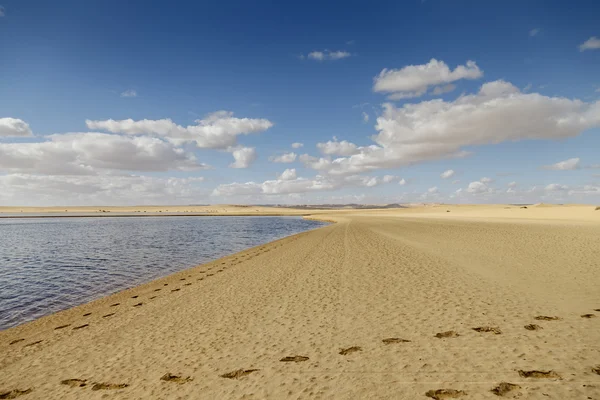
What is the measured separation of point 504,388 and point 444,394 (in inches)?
48.3

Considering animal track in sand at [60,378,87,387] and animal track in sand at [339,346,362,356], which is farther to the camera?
animal track in sand at [339,346,362,356]

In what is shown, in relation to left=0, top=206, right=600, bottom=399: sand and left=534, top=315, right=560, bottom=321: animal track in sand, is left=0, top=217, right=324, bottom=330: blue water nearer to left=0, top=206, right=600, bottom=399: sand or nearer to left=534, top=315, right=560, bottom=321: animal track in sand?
left=0, top=206, right=600, bottom=399: sand

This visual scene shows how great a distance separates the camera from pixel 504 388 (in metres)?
6.35

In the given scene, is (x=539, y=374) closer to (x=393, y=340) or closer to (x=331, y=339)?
(x=393, y=340)

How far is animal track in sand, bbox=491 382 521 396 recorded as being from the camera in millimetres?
6211

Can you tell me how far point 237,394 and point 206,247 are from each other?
33.1 meters

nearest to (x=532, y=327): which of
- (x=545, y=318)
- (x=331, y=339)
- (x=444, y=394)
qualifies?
(x=545, y=318)

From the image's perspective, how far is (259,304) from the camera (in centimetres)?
1365

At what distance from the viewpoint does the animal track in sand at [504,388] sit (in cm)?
621

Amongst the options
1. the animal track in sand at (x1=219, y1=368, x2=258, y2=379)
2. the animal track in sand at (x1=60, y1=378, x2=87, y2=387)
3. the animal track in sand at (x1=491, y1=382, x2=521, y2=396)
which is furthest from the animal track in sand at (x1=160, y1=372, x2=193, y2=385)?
the animal track in sand at (x1=491, y1=382, x2=521, y2=396)

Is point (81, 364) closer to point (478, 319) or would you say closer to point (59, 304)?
point (59, 304)

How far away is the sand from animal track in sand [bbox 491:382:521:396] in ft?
0.07

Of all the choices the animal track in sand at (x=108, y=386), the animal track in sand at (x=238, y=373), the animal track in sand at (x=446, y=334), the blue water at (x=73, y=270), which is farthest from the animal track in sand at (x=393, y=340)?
the blue water at (x=73, y=270)

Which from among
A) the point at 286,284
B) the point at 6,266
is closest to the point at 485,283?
the point at 286,284
